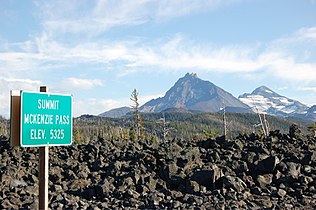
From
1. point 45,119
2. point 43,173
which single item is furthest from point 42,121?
point 43,173

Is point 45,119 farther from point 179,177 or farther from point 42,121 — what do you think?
point 179,177

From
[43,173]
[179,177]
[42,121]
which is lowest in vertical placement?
[179,177]

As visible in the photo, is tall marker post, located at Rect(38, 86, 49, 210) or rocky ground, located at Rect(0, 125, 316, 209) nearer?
tall marker post, located at Rect(38, 86, 49, 210)

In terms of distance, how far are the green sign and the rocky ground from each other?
8240mm

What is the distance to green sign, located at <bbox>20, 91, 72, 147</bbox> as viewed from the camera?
608 cm

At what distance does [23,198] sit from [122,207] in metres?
3.57

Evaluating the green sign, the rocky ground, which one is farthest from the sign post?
the rocky ground

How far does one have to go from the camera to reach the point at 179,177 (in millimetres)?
17250

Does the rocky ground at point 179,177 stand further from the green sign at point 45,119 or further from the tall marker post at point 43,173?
the green sign at point 45,119

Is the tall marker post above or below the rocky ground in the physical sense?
above

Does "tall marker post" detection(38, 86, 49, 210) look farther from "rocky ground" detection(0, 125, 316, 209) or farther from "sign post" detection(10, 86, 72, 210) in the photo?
"rocky ground" detection(0, 125, 316, 209)

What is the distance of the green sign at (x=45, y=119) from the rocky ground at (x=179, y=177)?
8.24 m

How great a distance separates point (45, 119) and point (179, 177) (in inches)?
452

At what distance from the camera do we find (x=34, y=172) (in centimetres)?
2045
